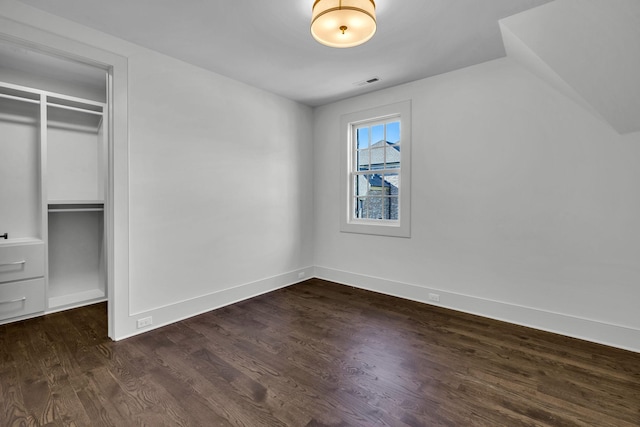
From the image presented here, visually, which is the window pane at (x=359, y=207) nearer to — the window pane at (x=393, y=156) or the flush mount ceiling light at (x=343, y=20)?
the window pane at (x=393, y=156)

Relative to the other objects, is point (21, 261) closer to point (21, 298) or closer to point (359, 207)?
point (21, 298)

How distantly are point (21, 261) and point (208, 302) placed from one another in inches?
73.2

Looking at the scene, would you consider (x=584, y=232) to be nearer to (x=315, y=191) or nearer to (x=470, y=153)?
(x=470, y=153)

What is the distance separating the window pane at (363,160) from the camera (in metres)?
4.28

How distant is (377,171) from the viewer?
412cm

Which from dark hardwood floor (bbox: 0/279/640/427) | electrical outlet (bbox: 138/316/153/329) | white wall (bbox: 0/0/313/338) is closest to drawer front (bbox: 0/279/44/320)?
dark hardwood floor (bbox: 0/279/640/427)

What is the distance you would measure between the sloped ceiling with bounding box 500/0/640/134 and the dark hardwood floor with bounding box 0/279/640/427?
201 cm

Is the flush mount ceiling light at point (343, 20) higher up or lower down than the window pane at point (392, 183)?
higher up

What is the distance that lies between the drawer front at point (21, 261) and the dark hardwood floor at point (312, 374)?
0.49 metres

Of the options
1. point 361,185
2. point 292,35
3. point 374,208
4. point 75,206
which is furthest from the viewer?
point 361,185

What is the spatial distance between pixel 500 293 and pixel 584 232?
0.94 metres

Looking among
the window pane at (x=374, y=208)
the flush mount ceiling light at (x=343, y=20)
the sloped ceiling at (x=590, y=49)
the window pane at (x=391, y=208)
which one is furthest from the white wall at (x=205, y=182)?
the sloped ceiling at (x=590, y=49)

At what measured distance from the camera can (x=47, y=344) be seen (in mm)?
2545

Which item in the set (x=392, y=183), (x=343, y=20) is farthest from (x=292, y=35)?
(x=392, y=183)
